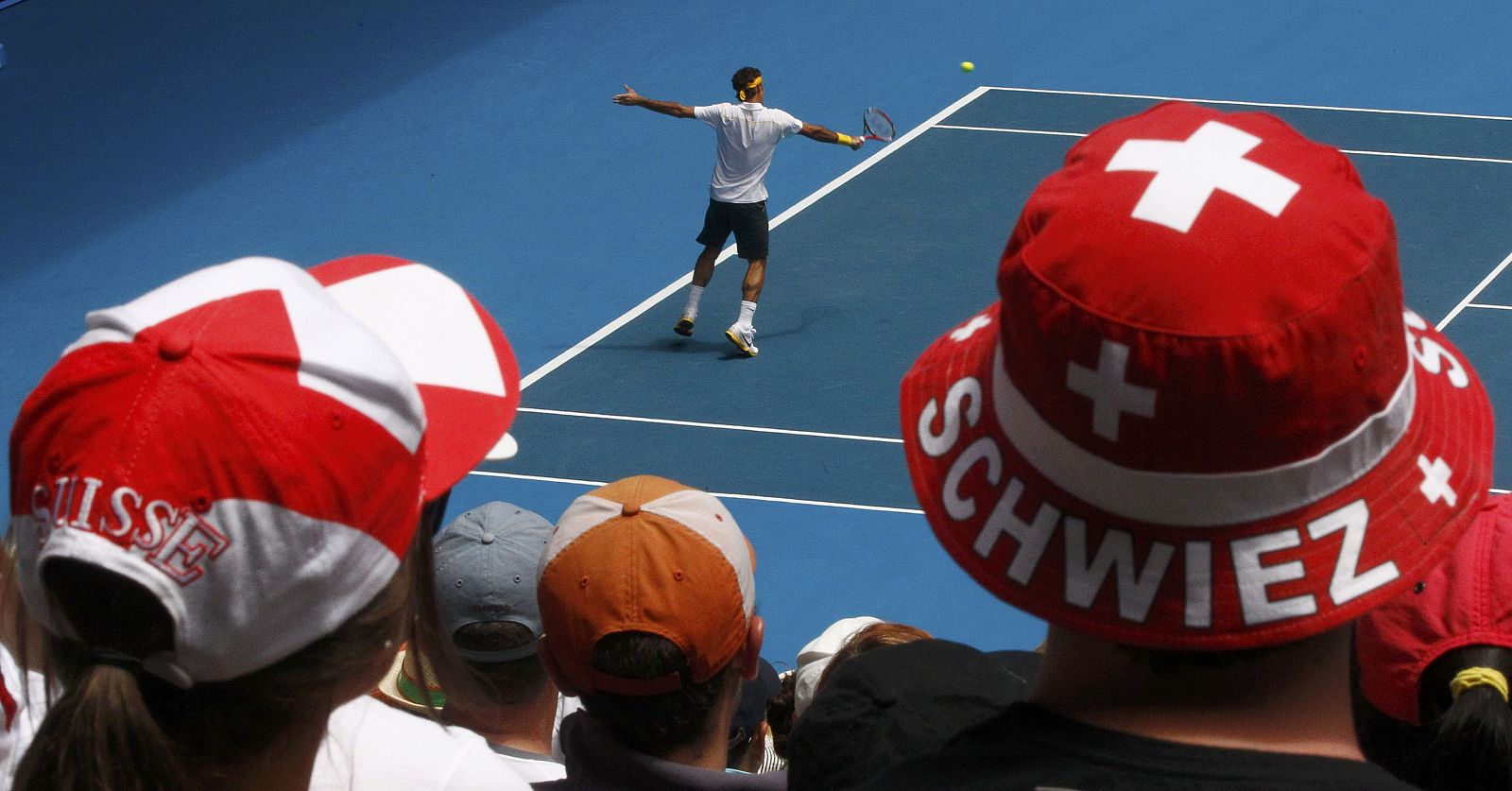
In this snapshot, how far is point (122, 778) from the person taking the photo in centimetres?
196

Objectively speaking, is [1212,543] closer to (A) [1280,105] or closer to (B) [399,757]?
(B) [399,757]

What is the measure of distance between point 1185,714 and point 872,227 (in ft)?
45.5

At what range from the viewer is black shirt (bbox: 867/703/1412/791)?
1.65 metres

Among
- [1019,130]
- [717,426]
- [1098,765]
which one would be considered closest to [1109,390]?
[1098,765]

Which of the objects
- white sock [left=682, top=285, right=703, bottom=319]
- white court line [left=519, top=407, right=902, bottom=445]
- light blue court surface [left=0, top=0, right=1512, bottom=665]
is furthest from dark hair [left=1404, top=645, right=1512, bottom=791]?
white sock [left=682, top=285, right=703, bottom=319]

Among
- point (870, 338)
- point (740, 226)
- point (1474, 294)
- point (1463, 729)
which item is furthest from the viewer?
point (1474, 294)

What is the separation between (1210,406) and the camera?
1657 mm

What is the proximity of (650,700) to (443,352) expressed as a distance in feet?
2.95

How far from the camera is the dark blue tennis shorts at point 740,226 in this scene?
13219 mm

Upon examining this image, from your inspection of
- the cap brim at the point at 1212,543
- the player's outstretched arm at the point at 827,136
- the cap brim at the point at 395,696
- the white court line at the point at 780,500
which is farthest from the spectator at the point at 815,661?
the player's outstretched arm at the point at 827,136

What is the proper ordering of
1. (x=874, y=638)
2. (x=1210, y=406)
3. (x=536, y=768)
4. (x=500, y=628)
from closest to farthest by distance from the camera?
(x=1210, y=406)
(x=536, y=768)
(x=874, y=638)
(x=500, y=628)

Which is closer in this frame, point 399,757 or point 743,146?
point 399,757

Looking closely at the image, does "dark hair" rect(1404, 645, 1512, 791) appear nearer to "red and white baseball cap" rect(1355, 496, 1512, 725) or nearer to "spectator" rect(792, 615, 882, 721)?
"red and white baseball cap" rect(1355, 496, 1512, 725)

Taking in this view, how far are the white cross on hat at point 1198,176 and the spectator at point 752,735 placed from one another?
3.23m
